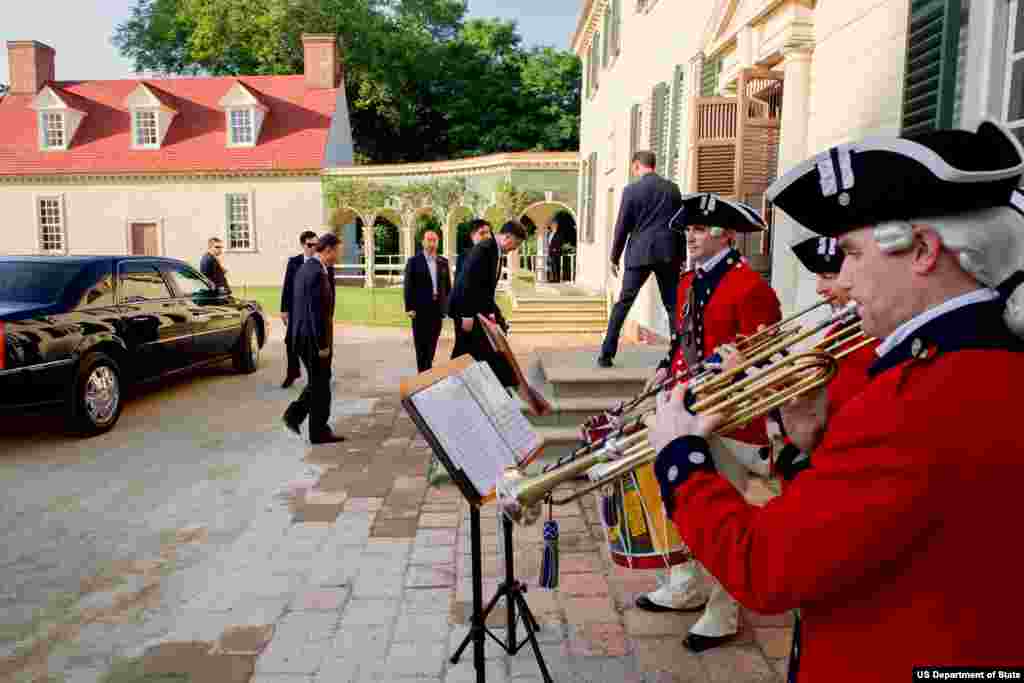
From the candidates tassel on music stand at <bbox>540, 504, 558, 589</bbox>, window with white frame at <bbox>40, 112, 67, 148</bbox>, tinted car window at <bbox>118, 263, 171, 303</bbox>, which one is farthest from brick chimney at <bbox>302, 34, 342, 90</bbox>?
tassel on music stand at <bbox>540, 504, 558, 589</bbox>

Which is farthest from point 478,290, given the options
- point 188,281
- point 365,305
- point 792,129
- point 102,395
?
point 365,305

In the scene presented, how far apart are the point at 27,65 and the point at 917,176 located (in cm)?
4161

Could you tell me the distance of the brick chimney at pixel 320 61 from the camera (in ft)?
110

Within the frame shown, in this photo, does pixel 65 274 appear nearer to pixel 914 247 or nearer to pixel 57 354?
pixel 57 354

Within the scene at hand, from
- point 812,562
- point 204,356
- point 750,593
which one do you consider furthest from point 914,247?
point 204,356

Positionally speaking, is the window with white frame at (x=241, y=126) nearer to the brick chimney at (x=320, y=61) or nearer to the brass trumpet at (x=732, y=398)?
the brick chimney at (x=320, y=61)

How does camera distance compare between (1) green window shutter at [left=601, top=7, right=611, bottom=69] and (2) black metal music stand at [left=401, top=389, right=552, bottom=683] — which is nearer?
(2) black metal music stand at [left=401, top=389, right=552, bottom=683]

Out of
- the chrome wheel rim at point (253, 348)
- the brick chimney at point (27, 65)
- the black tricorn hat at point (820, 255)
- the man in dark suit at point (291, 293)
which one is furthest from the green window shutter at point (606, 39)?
the brick chimney at point (27, 65)

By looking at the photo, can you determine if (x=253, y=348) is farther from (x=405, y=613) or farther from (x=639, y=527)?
(x=639, y=527)

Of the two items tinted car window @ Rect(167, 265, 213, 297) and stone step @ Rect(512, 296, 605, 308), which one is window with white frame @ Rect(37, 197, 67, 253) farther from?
tinted car window @ Rect(167, 265, 213, 297)

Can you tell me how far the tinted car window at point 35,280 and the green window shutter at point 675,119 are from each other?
289 inches

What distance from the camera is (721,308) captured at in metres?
3.56

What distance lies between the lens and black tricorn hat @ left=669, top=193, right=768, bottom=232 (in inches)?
141

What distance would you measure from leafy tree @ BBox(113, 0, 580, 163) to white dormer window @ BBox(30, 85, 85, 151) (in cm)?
1237
